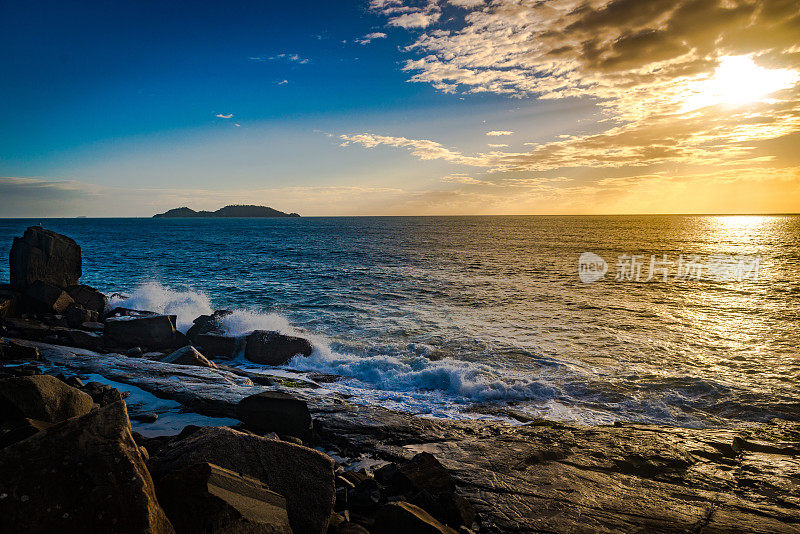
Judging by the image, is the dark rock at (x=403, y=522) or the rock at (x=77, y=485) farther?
the dark rock at (x=403, y=522)

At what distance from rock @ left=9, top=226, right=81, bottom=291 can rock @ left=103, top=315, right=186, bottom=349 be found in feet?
26.7

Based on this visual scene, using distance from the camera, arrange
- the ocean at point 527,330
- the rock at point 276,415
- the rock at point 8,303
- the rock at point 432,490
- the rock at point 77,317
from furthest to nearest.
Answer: the rock at point 77,317 < the rock at point 8,303 < the ocean at point 527,330 < the rock at point 276,415 < the rock at point 432,490

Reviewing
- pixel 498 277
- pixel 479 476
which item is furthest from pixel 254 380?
pixel 498 277

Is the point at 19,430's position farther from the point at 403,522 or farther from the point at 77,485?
the point at 403,522

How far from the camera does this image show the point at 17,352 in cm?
1147

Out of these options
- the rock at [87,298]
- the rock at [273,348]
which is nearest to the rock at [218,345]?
the rock at [273,348]

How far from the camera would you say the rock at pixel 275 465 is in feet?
14.7

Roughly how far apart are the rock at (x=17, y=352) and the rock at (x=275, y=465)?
9936mm

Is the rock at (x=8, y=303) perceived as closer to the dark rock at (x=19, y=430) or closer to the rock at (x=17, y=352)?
the rock at (x=17, y=352)

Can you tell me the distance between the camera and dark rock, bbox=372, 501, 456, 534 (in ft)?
14.1

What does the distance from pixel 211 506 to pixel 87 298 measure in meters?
22.5

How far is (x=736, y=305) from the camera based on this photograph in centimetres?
2580

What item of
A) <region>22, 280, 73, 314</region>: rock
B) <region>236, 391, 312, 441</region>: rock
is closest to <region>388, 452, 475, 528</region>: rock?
<region>236, 391, 312, 441</region>: rock

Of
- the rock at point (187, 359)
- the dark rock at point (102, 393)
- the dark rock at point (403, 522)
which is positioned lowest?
the rock at point (187, 359)
